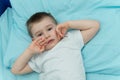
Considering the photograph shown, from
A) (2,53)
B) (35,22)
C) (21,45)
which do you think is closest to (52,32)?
(35,22)

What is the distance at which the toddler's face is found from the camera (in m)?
1.33

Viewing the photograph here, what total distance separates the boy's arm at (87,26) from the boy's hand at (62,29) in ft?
0.07

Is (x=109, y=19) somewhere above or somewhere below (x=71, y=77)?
above

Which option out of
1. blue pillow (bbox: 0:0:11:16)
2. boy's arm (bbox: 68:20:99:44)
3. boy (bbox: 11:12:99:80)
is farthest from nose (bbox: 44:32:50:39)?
blue pillow (bbox: 0:0:11:16)

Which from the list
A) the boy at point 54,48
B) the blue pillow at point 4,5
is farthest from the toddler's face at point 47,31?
the blue pillow at point 4,5

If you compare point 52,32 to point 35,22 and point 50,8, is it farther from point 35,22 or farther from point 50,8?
point 50,8

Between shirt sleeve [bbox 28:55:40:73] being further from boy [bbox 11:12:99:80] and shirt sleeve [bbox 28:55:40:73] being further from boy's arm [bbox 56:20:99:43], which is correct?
boy's arm [bbox 56:20:99:43]

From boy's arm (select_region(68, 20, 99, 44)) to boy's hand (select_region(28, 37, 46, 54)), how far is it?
0.53ft

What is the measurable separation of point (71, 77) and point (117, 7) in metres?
0.46

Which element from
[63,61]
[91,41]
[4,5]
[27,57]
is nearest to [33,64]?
[27,57]

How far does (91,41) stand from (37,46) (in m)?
0.27

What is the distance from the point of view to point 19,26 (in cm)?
153

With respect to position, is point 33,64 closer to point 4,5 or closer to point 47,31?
point 47,31

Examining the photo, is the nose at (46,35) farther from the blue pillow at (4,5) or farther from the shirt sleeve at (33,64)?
the blue pillow at (4,5)
